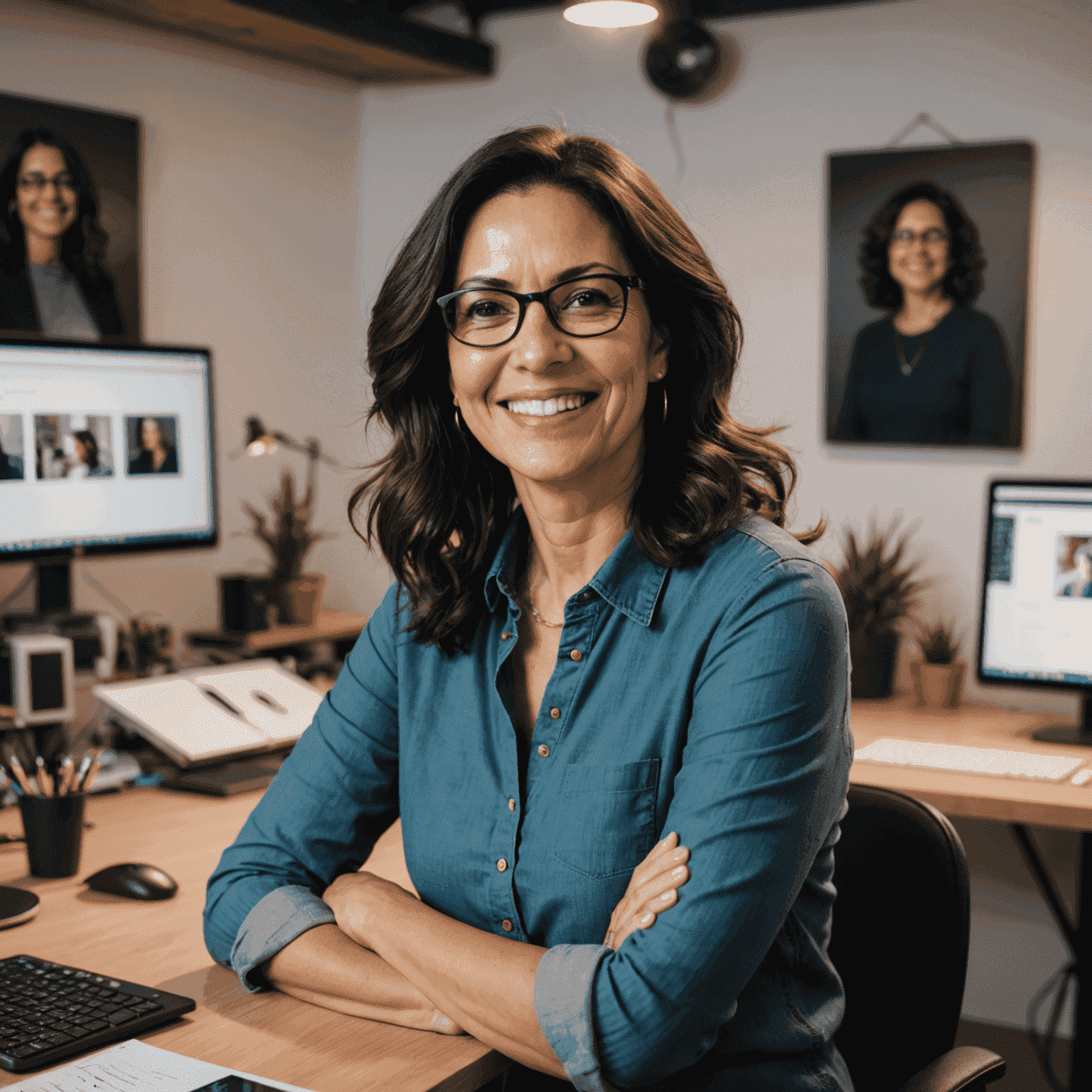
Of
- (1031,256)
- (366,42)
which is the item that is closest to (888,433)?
(1031,256)

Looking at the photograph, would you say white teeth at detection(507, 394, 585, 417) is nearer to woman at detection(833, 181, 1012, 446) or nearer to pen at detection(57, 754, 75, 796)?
pen at detection(57, 754, 75, 796)

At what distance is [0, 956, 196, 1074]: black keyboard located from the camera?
1076mm

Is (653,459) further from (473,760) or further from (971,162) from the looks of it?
(971,162)

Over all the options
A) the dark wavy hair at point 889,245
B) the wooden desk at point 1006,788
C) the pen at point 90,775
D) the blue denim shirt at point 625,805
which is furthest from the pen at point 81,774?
the dark wavy hair at point 889,245

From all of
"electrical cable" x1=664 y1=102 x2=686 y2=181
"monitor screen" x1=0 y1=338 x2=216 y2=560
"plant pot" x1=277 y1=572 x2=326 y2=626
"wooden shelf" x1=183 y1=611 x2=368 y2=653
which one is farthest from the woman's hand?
"electrical cable" x1=664 y1=102 x2=686 y2=181

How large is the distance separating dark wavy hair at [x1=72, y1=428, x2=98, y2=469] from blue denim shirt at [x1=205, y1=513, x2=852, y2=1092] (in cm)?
103

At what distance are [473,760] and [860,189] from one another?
213 centimetres

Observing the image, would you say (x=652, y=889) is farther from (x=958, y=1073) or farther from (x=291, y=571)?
(x=291, y=571)

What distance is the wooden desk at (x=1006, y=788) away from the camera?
80.6 inches

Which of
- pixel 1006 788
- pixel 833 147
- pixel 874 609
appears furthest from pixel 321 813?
pixel 833 147

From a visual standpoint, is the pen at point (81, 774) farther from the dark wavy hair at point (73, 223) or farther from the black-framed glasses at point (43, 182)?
the black-framed glasses at point (43, 182)

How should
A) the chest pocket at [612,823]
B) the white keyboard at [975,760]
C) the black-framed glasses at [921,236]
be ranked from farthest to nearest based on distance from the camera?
the black-framed glasses at [921,236] < the white keyboard at [975,760] < the chest pocket at [612,823]

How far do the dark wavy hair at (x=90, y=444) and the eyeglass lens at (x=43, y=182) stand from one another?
675 mm

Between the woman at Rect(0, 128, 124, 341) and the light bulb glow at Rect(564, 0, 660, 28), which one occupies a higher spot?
the light bulb glow at Rect(564, 0, 660, 28)
